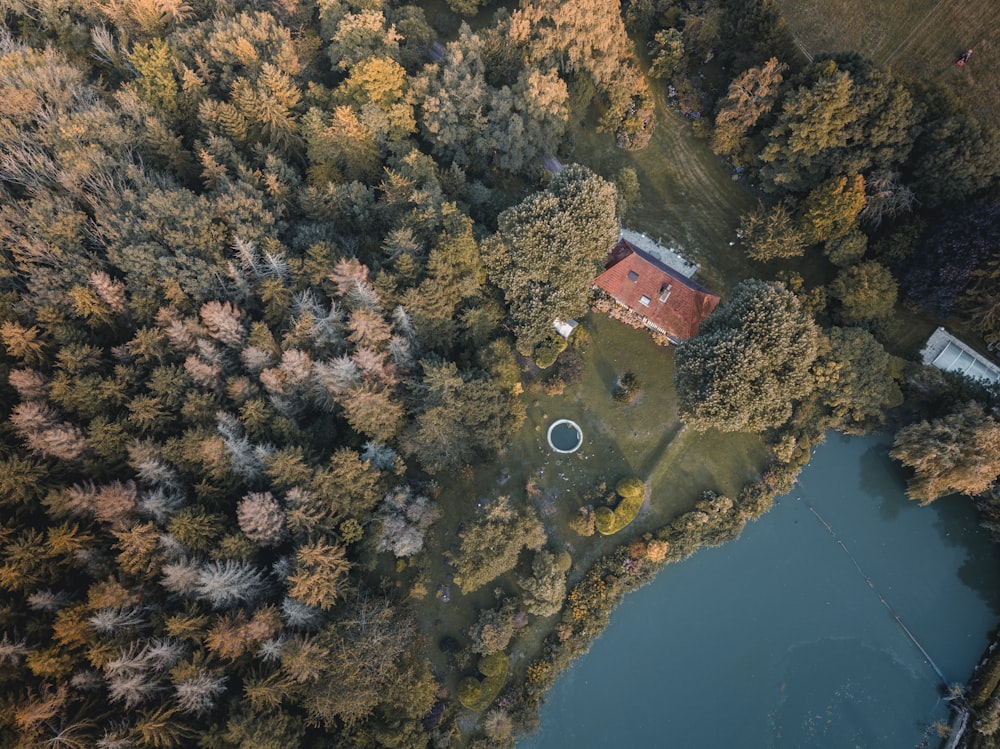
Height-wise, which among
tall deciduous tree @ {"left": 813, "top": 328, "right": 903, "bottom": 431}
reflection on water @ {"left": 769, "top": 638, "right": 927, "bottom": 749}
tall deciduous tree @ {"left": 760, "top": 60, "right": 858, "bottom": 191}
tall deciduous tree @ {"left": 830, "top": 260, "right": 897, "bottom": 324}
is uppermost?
tall deciduous tree @ {"left": 760, "top": 60, "right": 858, "bottom": 191}

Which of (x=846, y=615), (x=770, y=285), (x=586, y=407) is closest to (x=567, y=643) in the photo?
(x=586, y=407)

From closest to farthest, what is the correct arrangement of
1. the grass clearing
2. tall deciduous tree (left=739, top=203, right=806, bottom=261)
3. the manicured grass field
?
the grass clearing < tall deciduous tree (left=739, top=203, right=806, bottom=261) < the manicured grass field

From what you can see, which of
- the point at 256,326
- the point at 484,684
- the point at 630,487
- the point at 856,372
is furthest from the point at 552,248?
the point at 484,684

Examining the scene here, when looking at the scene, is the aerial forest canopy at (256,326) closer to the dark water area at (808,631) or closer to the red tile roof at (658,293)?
the red tile roof at (658,293)

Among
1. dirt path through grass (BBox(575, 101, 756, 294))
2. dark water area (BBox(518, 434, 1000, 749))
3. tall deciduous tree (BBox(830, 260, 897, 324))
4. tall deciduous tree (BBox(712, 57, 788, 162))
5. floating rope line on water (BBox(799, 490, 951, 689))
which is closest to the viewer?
dark water area (BBox(518, 434, 1000, 749))

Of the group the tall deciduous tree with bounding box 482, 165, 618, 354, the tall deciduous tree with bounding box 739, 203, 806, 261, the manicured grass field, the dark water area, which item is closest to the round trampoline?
the tall deciduous tree with bounding box 482, 165, 618, 354

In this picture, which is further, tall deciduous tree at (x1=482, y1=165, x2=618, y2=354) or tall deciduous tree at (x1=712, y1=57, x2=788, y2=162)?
tall deciduous tree at (x1=712, y1=57, x2=788, y2=162)

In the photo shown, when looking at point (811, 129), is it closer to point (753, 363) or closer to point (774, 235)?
point (774, 235)

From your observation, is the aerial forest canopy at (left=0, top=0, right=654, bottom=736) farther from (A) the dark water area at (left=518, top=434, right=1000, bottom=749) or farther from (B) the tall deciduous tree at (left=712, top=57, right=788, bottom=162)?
(A) the dark water area at (left=518, top=434, right=1000, bottom=749)

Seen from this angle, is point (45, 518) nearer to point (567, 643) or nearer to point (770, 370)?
point (567, 643)

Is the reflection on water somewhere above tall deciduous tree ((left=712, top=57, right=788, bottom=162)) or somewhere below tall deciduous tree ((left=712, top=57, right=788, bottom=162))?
below
